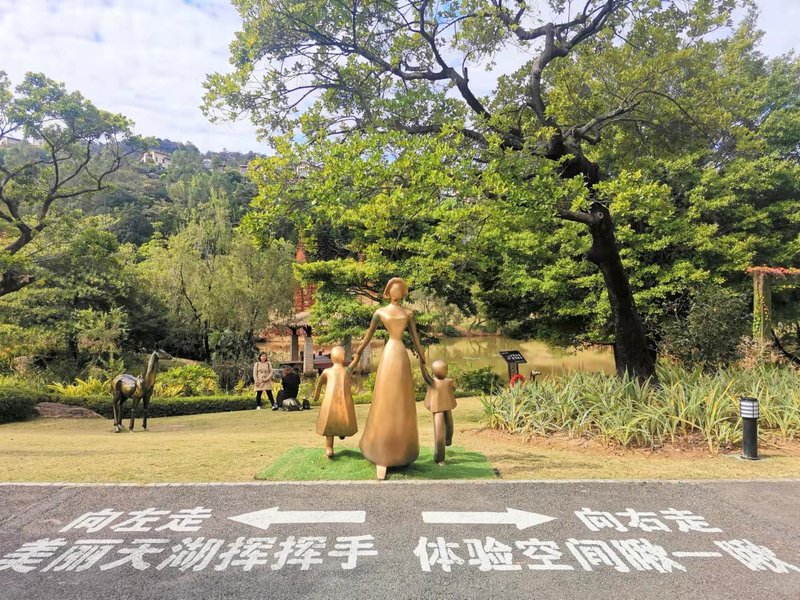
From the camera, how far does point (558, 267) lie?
14891mm

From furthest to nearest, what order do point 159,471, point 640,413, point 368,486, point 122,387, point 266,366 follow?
point 266,366
point 122,387
point 640,413
point 159,471
point 368,486

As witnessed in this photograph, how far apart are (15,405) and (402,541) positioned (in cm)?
1069

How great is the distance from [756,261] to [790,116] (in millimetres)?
4856

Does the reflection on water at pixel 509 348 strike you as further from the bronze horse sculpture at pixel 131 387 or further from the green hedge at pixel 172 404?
the bronze horse sculpture at pixel 131 387

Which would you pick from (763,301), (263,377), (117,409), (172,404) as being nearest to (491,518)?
(117,409)

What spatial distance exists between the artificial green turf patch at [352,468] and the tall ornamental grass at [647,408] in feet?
6.46

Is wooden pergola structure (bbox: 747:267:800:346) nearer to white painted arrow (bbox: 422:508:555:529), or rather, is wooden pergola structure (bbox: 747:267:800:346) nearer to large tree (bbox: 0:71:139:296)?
white painted arrow (bbox: 422:508:555:529)

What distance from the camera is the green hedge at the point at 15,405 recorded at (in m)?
10.7

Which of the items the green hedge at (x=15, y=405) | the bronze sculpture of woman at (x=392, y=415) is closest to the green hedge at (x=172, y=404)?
the green hedge at (x=15, y=405)

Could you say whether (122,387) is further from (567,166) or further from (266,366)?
(567,166)

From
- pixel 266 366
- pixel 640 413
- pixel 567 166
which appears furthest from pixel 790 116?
pixel 266 366

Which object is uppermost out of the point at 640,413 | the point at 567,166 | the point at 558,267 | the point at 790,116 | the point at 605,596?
the point at 790,116

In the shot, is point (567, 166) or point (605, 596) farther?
point (567, 166)

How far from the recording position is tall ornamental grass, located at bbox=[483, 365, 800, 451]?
7168 mm
